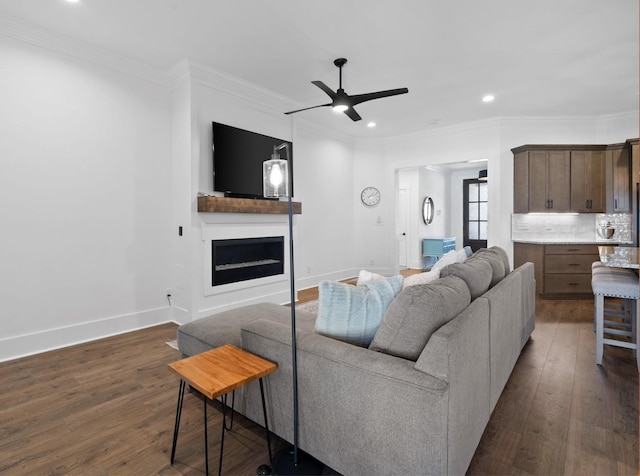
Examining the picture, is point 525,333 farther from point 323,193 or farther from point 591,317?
point 323,193

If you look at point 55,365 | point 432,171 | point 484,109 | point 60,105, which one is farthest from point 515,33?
point 432,171

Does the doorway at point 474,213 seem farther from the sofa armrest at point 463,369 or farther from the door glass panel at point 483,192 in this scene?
the sofa armrest at point 463,369

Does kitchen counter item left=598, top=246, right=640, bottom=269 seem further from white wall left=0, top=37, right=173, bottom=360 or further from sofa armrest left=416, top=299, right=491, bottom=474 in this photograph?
white wall left=0, top=37, right=173, bottom=360

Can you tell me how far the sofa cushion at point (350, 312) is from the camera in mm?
1672

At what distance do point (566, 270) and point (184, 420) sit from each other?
5.37m

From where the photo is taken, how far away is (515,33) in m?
3.12

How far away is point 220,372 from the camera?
153 cm

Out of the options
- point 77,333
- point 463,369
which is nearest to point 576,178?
point 463,369

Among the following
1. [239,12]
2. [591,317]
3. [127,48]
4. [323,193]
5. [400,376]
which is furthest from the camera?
[323,193]

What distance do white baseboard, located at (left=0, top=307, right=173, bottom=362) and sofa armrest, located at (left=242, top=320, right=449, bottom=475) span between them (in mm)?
2592

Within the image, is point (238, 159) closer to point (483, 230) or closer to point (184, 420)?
point (184, 420)

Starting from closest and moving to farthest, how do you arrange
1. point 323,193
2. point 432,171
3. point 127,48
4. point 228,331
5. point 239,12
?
point 228,331 → point 239,12 → point 127,48 → point 323,193 → point 432,171

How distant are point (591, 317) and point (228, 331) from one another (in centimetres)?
422

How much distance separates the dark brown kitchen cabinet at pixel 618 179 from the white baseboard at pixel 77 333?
6.49m
